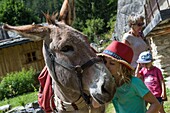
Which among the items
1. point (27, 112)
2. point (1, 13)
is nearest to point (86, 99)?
point (27, 112)

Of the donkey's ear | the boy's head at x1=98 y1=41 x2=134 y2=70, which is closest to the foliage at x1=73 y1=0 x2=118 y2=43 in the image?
the donkey's ear

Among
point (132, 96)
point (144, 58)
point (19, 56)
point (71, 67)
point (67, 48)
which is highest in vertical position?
point (67, 48)

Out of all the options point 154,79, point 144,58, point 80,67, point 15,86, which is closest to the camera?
point 80,67

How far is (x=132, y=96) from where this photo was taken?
3.19 m

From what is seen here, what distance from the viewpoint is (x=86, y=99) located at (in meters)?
3.29

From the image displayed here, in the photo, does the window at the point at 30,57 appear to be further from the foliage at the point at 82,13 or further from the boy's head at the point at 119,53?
the boy's head at the point at 119,53

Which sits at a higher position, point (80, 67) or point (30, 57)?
point (80, 67)

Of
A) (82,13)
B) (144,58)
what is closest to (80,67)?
(144,58)

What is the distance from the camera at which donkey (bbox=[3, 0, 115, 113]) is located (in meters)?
3.04

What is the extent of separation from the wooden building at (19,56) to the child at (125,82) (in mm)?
20037

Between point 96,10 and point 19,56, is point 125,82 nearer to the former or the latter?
point 19,56

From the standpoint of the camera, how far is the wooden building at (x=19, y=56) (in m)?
23.1

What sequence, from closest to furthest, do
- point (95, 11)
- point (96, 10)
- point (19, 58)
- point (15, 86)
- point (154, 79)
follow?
point (154, 79), point (15, 86), point (19, 58), point (95, 11), point (96, 10)

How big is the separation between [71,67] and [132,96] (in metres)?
0.66
